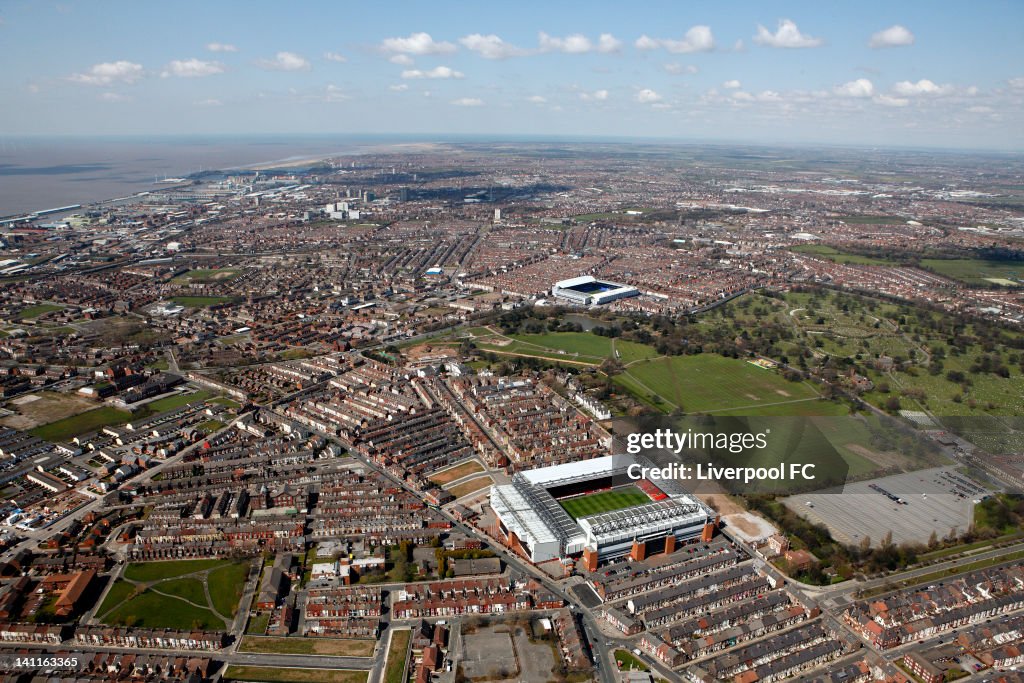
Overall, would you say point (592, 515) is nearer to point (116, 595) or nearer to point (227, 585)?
point (227, 585)

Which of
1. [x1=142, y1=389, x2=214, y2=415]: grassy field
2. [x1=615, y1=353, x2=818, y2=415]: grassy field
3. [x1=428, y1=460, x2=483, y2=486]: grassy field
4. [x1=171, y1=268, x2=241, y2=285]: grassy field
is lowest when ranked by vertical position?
[x1=428, y1=460, x2=483, y2=486]: grassy field

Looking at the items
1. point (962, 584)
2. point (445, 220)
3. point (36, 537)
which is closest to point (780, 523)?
point (962, 584)

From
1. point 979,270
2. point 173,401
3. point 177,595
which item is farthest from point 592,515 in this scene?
point 979,270

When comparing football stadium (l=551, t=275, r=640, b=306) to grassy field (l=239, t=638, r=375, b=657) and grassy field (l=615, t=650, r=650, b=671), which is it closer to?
grassy field (l=615, t=650, r=650, b=671)

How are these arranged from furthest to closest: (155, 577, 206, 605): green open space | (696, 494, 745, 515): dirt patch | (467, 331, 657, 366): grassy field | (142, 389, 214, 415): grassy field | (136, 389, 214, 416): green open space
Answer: (467, 331, 657, 366): grassy field → (142, 389, 214, 415): grassy field → (136, 389, 214, 416): green open space → (696, 494, 745, 515): dirt patch → (155, 577, 206, 605): green open space

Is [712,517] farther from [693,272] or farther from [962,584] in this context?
[693,272]

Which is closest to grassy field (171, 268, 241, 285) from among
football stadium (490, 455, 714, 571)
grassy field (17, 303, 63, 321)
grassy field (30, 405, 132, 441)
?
grassy field (17, 303, 63, 321)
